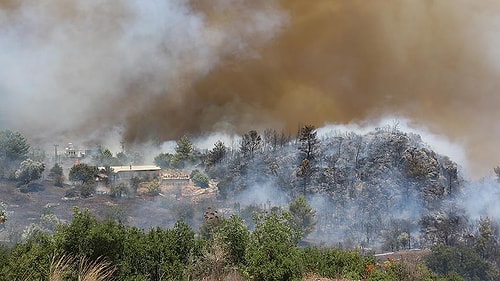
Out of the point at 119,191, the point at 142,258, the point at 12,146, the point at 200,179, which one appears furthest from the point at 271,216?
the point at 12,146

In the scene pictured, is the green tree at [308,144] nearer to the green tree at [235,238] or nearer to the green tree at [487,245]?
the green tree at [487,245]

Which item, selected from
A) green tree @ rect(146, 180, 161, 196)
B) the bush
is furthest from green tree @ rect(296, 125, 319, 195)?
the bush

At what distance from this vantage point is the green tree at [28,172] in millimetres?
44938

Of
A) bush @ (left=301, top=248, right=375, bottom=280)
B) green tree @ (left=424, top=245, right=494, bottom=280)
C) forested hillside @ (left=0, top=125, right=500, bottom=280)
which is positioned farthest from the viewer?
green tree @ (left=424, top=245, right=494, bottom=280)

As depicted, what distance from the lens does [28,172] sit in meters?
45.0

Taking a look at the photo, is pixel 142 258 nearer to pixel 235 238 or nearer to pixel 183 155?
pixel 235 238

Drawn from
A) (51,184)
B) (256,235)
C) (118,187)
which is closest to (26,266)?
(256,235)

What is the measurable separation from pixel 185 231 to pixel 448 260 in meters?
25.8

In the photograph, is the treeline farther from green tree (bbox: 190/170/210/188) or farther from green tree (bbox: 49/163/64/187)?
green tree (bbox: 190/170/210/188)

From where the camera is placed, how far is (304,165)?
53.6 metres

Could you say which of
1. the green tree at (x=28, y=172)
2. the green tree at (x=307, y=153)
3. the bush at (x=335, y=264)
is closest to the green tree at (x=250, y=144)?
the green tree at (x=307, y=153)

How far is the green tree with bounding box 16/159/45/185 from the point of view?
44.9 metres

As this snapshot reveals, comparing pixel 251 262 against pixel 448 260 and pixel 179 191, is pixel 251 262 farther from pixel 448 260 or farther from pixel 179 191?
pixel 179 191

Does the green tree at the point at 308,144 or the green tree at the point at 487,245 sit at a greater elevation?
the green tree at the point at 308,144
